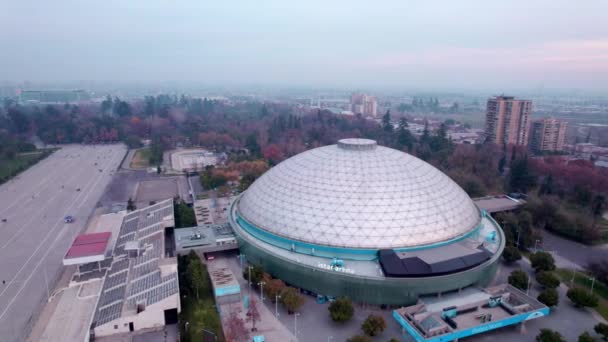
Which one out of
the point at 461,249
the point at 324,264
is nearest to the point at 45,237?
the point at 324,264

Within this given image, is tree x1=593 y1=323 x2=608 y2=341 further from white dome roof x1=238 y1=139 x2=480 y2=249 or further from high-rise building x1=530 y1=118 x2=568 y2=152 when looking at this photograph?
high-rise building x1=530 y1=118 x2=568 y2=152

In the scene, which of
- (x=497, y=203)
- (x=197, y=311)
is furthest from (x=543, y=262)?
(x=197, y=311)

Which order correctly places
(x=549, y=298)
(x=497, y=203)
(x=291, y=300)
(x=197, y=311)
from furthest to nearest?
(x=497, y=203), (x=549, y=298), (x=197, y=311), (x=291, y=300)

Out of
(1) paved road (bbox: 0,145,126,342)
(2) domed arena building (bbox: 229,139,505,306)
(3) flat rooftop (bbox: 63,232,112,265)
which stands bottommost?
(1) paved road (bbox: 0,145,126,342)

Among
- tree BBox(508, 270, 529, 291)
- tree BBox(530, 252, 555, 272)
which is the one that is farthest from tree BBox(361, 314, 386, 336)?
tree BBox(530, 252, 555, 272)

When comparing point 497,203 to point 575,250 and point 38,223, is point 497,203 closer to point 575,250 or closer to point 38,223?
point 575,250
